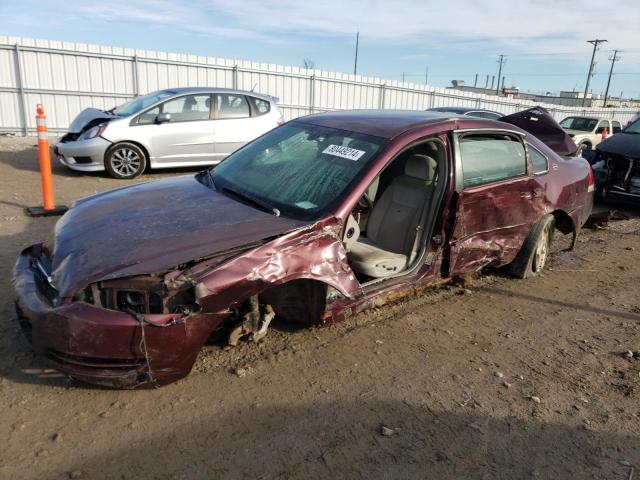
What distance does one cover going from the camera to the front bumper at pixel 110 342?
2.48 metres

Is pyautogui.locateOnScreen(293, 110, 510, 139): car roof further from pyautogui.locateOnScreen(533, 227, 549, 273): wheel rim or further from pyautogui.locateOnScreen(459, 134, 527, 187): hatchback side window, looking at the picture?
pyautogui.locateOnScreen(533, 227, 549, 273): wheel rim

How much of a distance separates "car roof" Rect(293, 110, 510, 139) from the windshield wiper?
967mm

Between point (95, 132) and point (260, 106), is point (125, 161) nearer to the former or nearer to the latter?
point (95, 132)

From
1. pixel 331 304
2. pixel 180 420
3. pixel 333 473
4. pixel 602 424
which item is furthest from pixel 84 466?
pixel 602 424

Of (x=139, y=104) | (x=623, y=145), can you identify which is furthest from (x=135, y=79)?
(x=623, y=145)

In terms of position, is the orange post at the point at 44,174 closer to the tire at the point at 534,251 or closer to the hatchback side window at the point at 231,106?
the hatchback side window at the point at 231,106

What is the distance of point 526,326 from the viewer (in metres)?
3.99

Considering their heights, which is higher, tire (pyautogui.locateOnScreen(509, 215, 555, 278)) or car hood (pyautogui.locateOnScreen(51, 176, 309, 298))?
car hood (pyautogui.locateOnScreen(51, 176, 309, 298))

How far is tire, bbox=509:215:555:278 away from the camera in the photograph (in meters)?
4.72

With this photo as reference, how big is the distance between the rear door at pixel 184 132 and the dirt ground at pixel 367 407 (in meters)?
5.24

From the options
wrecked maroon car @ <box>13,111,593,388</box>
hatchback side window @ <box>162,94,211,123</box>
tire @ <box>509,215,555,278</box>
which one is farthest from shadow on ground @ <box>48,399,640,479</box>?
hatchback side window @ <box>162,94,211,123</box>

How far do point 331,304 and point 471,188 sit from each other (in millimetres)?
1616

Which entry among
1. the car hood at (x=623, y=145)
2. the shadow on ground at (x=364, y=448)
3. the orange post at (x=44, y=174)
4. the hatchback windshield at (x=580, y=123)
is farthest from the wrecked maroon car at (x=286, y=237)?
the hatchback windshield at (x=580, y=123)

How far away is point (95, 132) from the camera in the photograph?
8.59 m
